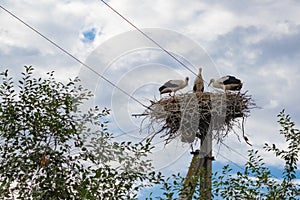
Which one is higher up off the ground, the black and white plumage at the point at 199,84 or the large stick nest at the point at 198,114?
the black and white plumage at the point at 199,84

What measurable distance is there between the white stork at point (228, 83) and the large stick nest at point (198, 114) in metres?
0.26

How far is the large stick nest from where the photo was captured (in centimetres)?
657

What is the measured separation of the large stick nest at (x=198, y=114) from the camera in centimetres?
657

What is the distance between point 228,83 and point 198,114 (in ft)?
2.67

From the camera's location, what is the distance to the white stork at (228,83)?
23.4ft

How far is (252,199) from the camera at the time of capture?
430 centimetres

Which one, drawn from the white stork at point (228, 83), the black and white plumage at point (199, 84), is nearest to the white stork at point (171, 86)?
the black and white plumage at point (199, 84)

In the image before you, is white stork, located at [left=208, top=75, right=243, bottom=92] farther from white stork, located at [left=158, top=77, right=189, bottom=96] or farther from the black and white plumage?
white stork, located at [left=158, top=77, right=189, bottom=96]

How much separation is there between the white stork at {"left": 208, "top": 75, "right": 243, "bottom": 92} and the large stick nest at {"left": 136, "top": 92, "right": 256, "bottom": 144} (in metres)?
0.26

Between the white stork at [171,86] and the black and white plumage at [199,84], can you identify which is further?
the black and white plumage at [199,84]

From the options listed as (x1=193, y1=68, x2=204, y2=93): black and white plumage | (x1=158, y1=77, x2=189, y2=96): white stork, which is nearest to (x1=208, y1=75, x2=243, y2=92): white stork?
(x1=193, y1=68, x2=204, y2=93): black and white plumage

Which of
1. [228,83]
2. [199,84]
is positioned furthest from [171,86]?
[228,83]

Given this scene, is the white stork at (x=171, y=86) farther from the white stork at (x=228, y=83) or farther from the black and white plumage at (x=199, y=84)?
the white stork at (x=228, y=83)

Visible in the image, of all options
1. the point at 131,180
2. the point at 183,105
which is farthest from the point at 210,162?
the point at 131,180
